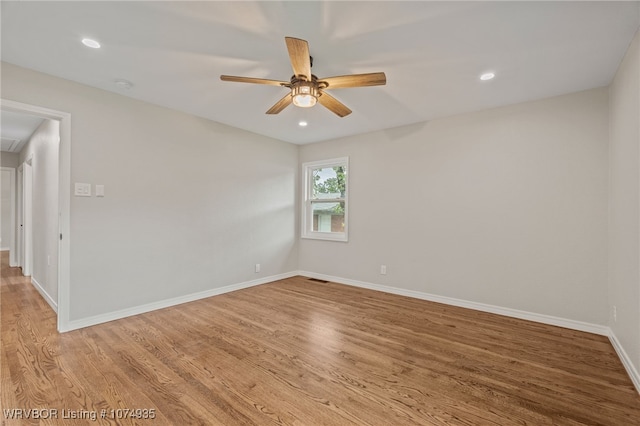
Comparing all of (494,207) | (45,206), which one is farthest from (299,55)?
(45,206)

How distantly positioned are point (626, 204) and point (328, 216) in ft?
12.2

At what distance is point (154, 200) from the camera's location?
3375 mm

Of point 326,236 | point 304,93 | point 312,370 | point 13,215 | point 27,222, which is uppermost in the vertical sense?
point 304,93

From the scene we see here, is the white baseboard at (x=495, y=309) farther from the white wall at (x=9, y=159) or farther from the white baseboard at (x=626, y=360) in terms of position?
the white wall at (x=9, y=159)

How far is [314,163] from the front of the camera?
5.16 m

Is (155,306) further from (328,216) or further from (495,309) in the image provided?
(495,309)

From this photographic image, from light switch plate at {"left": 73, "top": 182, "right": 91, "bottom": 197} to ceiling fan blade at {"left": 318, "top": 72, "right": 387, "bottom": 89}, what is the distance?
2.69 metres

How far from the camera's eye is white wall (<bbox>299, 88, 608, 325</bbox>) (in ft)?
9.35

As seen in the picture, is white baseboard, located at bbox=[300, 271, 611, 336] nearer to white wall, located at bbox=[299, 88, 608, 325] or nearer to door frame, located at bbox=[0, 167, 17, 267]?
white wall, located at bbox=[299, 88, 608, 325]

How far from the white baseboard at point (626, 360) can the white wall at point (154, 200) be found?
4240 mm

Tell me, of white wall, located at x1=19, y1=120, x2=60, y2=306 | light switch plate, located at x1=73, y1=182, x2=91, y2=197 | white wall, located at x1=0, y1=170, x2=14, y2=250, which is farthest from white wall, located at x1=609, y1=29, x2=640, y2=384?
white wall, located at x1=0, y1=170, x2=14, y2=250

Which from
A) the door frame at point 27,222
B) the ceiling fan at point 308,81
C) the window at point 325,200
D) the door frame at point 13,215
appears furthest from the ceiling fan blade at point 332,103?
the door frame at point 13,215

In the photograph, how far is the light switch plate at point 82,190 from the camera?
2.80 metres

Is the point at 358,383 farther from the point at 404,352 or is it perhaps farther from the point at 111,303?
the point at 111,303
